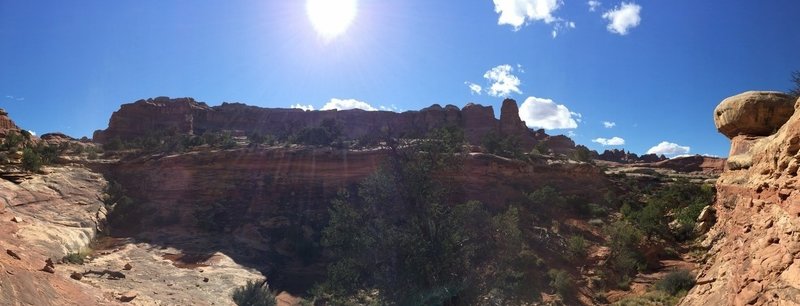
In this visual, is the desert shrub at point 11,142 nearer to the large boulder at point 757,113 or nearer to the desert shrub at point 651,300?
the desert shrub at point 651,300

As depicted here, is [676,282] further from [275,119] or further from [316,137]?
[275,119]

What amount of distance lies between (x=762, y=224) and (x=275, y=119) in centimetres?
6917

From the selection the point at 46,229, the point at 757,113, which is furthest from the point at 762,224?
the point at 46,229

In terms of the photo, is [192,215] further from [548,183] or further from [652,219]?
[652,219]

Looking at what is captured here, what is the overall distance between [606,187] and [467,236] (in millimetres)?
23193

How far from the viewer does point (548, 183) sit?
29578 millimetres

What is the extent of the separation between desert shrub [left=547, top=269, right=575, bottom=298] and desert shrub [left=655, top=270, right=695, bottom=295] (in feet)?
9.27

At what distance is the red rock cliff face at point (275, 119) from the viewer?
179 feet

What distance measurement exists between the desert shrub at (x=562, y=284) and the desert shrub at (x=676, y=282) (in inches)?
111

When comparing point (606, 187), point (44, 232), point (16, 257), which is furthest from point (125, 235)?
point (606, 187)

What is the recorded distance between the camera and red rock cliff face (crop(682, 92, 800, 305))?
4.44 metres

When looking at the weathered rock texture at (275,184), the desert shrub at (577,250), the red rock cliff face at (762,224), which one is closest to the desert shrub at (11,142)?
the weathered rock texture at (275,184)

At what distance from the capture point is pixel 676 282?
13469mm

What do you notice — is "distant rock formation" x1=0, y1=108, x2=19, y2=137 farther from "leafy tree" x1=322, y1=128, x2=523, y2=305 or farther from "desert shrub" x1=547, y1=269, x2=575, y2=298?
"desert shrub" x1=547, y1=269, x2=575, y2=298
